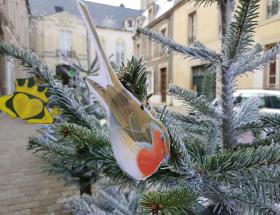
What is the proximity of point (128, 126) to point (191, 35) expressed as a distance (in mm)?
14614

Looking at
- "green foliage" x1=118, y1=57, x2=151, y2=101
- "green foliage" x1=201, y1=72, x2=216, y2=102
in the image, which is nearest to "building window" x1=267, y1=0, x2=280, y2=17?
"green foliage" x1=201, y1=72, x2=216, y2=102

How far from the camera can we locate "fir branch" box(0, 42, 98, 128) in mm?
671

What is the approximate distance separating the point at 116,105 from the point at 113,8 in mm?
33249

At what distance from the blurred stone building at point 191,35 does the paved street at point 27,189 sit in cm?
393

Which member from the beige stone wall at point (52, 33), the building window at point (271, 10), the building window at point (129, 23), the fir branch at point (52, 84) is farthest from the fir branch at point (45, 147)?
the building window at point (129, 23)

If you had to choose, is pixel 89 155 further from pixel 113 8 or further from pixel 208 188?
pixel 113 8

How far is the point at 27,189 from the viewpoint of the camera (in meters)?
3.46

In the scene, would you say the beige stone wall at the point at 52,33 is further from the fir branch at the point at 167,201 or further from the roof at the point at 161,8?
the fir branch at the point at 167,201

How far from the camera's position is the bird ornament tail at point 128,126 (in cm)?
49

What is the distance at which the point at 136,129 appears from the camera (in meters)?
0.52

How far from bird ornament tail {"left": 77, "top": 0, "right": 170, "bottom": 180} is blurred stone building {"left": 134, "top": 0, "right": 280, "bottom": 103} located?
670cm

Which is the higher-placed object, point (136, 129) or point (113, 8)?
point (113, 8)

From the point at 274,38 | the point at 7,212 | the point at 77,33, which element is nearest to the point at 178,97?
the point at 7,212

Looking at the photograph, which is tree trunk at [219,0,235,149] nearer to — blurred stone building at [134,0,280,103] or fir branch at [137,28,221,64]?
fir branch at [137,28,221,64]
